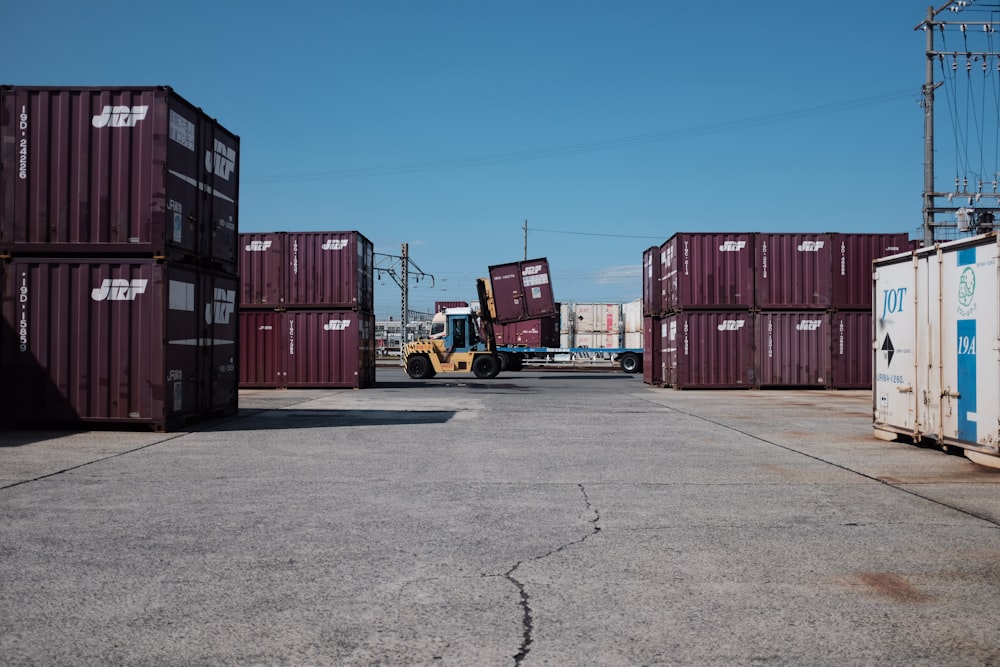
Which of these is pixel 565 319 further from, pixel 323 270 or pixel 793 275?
pixel 323 270

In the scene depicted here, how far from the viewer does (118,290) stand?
1156 cm

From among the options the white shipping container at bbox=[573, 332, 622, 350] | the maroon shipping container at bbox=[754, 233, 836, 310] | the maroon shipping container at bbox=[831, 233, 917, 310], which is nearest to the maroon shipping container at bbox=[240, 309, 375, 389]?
the maroon shipping container at bbox=[754, 233, 836, 310]

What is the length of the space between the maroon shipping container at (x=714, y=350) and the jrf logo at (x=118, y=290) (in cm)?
1627

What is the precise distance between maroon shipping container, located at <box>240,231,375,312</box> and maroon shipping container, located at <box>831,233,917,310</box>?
14139mm

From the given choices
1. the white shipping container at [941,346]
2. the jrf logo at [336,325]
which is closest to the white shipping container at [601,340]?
the jrf logo at [336,325]

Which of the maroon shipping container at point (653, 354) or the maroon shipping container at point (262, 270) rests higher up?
the maroon shipping container at point (262, 270)

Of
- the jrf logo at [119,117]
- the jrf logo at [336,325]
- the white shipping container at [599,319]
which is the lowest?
the jrf logo at [336,325]

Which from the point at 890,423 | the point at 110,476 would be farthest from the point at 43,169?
the point at 890,423

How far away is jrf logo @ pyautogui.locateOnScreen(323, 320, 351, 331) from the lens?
25828mm

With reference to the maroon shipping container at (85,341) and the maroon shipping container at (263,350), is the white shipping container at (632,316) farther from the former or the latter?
the maroon shipping container at (85,341)

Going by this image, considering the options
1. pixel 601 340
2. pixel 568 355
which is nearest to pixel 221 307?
pixel 568 355

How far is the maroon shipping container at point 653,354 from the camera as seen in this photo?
27.3 meters

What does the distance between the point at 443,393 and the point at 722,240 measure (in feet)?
30.5

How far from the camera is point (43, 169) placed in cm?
1156
